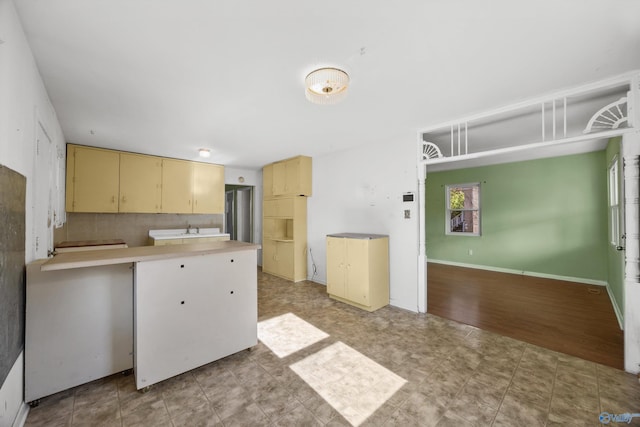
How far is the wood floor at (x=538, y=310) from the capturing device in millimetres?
2670

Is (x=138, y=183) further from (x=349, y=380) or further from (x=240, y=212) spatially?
(x=349, y=380)

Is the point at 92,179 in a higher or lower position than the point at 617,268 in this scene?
higher

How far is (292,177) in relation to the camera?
5.27m

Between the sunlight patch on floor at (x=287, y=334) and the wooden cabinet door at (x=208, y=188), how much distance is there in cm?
331

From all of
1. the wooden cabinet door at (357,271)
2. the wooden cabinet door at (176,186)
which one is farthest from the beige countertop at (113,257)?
the wooden cabinet door at (176,186)

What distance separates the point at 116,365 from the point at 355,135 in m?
3.75

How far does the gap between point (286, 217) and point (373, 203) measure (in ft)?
6.61

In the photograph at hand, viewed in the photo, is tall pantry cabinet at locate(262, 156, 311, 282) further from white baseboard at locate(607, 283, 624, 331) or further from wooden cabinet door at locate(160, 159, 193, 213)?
white baseboard at locate(607, 283, 624, 331)

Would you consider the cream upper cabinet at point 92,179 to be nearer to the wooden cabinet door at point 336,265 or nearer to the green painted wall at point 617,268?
the wooden cabinet door at point 336,265

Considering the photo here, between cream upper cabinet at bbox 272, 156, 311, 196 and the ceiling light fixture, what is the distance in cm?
292

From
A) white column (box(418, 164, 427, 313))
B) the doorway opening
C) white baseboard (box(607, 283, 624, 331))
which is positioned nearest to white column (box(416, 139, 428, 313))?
white column (box(418, 164, 427, 313))

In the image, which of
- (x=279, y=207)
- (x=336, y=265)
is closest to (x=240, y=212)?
(x=279, y=207)

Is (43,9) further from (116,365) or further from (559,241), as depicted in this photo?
(559,241)

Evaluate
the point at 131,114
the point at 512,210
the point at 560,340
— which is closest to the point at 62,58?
the point at 131,114
